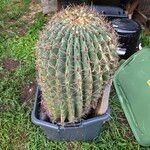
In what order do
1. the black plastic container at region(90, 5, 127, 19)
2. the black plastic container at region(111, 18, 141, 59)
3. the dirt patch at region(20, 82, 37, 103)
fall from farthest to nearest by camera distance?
the black plastic container at region(90, 5, 127, 19)
the black plastic container at region(111, 18, 141, 59)
the dirt patch at region(20, 82, 37, 103)

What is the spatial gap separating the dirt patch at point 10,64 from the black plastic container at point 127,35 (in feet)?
2.76

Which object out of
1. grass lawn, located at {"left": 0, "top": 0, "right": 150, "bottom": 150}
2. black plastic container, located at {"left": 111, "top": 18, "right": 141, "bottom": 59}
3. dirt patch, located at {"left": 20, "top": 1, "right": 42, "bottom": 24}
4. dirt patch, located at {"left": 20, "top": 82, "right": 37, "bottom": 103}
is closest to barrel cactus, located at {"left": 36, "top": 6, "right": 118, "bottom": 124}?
grass lawn, located at {"left": 0, "top": 0, "right": 150, "bottom": 150}

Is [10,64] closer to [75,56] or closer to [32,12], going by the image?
[32,12]

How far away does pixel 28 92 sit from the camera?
261 cm

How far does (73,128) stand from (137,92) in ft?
1.83

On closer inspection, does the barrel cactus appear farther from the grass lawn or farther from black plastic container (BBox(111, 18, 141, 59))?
black plastic container (BBox(111, 18, 141, 59))

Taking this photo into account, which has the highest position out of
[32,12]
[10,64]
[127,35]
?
[127,35]

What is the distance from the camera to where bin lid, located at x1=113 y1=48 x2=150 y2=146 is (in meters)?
2.23

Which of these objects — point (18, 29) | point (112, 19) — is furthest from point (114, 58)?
point (18, 29)

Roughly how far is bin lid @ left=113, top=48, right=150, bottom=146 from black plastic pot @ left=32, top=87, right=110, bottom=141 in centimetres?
25

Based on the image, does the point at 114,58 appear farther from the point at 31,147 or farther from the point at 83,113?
the point at 31,147

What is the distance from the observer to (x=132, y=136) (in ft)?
7.73

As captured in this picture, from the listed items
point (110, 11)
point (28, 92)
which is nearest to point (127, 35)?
point (110, 11)

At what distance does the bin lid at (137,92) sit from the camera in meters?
2.23
